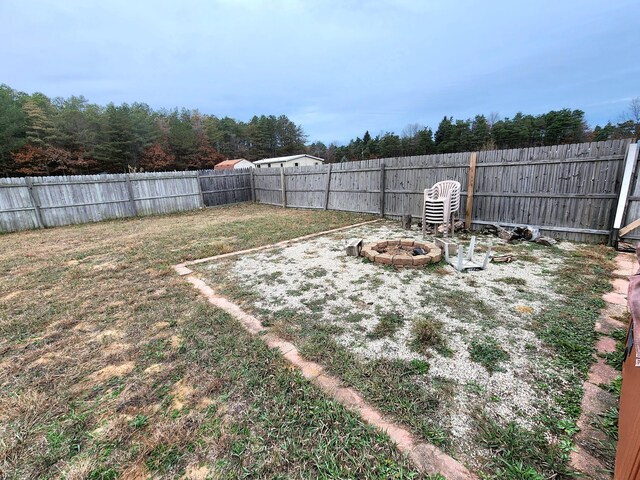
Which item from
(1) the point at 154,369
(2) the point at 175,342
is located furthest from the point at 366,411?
(2) the point at 175,342

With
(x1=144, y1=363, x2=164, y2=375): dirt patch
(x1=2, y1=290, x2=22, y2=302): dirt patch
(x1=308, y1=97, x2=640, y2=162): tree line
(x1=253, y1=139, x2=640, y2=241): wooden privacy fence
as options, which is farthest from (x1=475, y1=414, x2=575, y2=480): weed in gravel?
(x1=308, y1=97, x2=640, y2=162): tree line

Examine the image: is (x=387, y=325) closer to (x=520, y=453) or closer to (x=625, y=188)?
(x=520, y=453)

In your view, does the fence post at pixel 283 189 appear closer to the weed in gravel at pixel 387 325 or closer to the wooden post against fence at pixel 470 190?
the wooden post against fence at pixel 470 190

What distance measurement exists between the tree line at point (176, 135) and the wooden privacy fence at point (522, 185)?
37.0 ft

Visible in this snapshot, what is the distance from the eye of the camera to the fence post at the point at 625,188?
419 cm

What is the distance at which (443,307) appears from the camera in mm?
2650

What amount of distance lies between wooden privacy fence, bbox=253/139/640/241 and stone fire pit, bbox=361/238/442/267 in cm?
246

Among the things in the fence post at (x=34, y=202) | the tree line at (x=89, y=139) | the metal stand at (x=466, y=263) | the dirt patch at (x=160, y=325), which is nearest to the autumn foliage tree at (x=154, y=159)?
the tree line at (x=89, y=139)

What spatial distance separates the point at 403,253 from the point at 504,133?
103 ft

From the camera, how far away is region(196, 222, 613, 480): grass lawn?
1.35m

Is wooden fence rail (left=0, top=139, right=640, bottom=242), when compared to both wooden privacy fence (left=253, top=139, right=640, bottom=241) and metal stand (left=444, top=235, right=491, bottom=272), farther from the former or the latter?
metal stand (left=444, top=235, right=491, bottom=272)

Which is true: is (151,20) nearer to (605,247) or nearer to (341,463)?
(341,463)

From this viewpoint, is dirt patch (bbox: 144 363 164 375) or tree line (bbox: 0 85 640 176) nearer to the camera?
dirt patch (bbox: 144 363 164 375)

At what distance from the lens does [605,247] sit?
4.41 metres
